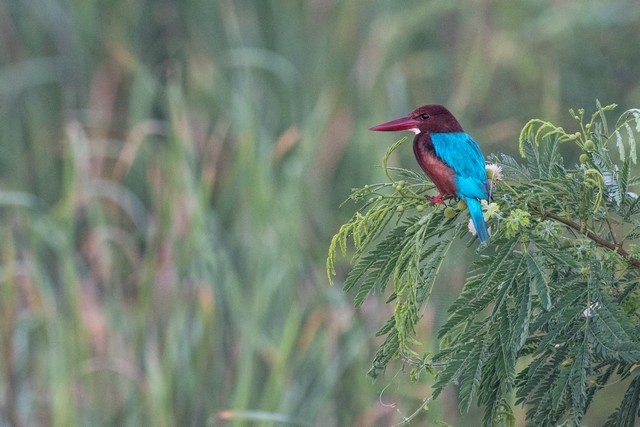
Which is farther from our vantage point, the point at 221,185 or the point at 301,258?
the point at 221,185

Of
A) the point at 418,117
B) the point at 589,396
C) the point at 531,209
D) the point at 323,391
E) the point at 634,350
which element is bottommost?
the point at 323,391

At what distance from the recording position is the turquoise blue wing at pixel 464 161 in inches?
57.7

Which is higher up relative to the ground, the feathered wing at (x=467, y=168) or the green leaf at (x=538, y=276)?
the feathered wing at (x=467, y=168)

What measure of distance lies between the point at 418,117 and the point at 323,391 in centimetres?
132

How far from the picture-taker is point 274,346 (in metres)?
3.02

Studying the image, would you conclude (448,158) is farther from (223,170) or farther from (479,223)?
(223,170)

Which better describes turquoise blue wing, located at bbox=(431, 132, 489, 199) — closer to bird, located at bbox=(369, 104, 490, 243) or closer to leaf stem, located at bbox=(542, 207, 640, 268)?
bird, located at bbox=(369, 104, 490, 243)

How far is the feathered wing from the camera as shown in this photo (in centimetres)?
133

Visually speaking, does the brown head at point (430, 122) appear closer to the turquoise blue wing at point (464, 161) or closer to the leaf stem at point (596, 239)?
the turquoise blue wing at point (464, 161)

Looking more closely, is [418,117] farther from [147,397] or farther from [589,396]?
[147,397]

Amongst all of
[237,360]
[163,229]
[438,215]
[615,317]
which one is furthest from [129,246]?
[615,317]

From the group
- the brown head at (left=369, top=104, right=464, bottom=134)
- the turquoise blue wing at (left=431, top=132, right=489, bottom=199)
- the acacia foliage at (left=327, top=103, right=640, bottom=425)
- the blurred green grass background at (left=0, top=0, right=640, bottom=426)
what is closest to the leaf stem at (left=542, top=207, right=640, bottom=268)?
the acacia foliage at (left=327, top=103, right=640, bottom=425)

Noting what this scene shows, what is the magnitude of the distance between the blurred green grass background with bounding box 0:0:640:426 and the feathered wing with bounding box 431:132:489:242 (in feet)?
3.37

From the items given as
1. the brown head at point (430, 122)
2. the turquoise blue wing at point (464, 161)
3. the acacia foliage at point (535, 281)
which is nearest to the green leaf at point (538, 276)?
the acacia foliage at point (535, 281)
